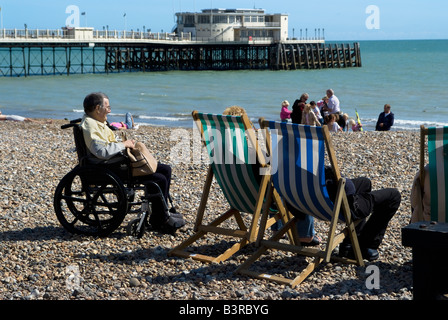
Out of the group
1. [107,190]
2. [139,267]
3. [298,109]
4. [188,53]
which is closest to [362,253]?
[139,267]

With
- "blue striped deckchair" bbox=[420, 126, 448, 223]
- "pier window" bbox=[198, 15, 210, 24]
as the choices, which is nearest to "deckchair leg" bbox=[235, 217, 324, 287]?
"blue striped deckchair" bbox=[420, 126, 448, 223]

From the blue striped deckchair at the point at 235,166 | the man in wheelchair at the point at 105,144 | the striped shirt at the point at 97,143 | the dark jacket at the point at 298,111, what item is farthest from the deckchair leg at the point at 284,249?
the dark jacket at the point at 298,111

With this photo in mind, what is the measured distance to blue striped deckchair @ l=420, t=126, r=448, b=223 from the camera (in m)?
3.61

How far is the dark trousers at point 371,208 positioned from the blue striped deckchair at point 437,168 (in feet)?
0.89

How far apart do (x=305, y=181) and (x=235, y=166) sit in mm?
523

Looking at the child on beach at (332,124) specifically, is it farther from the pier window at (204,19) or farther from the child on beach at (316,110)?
the pier window at (204,19)

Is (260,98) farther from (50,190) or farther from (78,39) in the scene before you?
(50,190)

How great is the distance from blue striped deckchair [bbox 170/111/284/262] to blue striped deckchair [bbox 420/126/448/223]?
0.93m

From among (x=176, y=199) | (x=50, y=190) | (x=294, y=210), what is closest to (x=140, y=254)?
(x=294, y=210)

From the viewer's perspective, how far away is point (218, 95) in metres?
32.9

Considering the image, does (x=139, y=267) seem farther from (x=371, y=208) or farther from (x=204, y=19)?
(x=204, y=19)

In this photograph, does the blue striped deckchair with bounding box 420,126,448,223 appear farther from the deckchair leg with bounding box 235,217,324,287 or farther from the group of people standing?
the group of people standing

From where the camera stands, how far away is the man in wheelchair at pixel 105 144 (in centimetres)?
452

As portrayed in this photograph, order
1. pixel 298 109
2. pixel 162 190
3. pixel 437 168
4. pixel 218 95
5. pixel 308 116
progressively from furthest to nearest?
1. pixel 218 95
2. pixel 298 109
3. pixel 308 116
4. pixel 162 190
5. pixel 437 168
